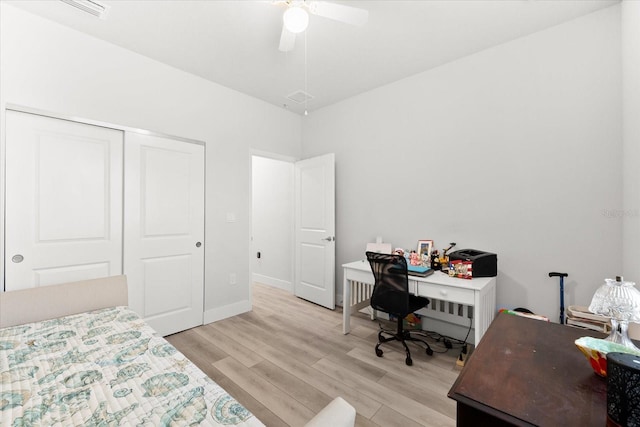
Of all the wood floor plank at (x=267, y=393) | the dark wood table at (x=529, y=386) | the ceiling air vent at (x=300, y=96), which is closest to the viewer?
the dark wood table at (x=529, y=386)

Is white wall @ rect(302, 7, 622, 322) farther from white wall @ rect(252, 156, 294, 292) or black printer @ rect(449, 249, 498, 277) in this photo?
white wall @ rect(252, 156, 294, 292)

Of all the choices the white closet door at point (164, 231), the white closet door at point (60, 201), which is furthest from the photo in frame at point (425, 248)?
the white closet door at point (60, 201)

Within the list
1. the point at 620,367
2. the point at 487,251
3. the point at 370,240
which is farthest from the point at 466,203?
the point at 620,367

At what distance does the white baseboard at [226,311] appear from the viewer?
325cm

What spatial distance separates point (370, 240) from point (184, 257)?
2.19 metres

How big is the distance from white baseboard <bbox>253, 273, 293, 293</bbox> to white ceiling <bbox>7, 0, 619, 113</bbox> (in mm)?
3051

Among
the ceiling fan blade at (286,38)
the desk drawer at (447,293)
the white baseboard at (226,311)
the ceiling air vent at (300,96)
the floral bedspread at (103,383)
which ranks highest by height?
the ceiling air vent at (300,96)

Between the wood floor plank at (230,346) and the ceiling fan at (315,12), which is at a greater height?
the ceiling fan at (315,12)

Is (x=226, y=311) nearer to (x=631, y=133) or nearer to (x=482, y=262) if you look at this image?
(x=482, y=262)

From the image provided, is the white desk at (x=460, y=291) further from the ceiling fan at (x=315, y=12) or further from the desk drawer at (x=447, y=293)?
the ceiling fan at (x=315, y=12)

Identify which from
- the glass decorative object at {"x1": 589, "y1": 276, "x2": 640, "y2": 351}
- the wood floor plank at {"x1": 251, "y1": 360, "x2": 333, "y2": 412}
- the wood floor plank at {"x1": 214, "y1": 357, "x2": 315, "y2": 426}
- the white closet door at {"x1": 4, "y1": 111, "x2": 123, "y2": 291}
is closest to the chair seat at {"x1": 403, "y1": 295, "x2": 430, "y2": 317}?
the wood floor plank at {"x1": 251, "y1": 360, "x2": 333, "y2": 412}

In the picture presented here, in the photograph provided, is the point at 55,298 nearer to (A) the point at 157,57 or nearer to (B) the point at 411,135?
(A) the point at 157,57

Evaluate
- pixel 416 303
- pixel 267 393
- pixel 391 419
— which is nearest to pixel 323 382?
pixel 267 393

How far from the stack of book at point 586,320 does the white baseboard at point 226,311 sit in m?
3.24
